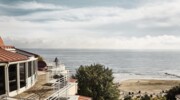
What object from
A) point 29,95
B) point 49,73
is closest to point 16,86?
point 29,95

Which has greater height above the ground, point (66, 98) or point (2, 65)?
point (2, 65)

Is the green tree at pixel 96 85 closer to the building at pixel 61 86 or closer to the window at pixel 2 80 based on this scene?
the building at pixel 61 86

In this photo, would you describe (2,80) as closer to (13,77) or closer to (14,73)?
(13,77)

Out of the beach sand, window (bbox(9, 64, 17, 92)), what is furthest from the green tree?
the beach sand

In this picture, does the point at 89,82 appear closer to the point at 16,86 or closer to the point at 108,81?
the point at 108,81

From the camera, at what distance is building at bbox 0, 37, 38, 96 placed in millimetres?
17536

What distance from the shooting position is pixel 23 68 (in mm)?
20656

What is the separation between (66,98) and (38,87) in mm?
3409

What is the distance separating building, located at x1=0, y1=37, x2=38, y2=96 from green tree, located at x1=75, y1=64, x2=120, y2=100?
11050mm

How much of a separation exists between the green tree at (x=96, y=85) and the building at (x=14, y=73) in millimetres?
11050

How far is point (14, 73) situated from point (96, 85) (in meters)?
15.6

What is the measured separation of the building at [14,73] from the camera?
1754 cm

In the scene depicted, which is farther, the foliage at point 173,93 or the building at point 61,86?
the foliage at point 173,93

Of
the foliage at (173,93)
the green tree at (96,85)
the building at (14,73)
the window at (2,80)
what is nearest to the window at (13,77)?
the building at (14,73)
